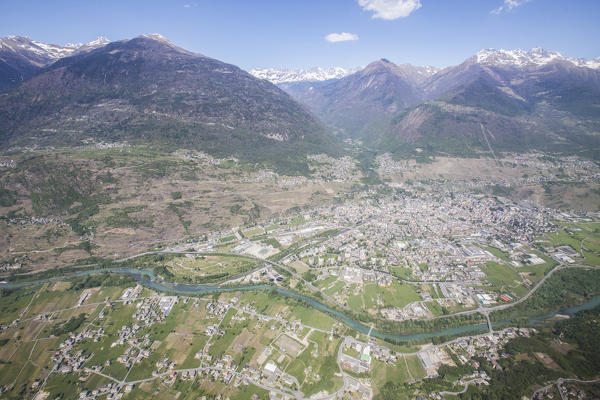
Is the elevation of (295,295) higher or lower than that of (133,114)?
lower

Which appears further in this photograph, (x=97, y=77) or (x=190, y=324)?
(x=97, y=77)

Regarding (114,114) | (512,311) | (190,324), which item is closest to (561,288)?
(512,311)

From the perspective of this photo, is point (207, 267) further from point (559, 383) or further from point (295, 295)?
point (559, 383)

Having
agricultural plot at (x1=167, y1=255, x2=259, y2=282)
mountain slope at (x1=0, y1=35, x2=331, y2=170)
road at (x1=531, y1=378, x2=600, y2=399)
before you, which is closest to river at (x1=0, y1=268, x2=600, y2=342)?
agricultural plot at (x1=167, y1=255, x2=259, y2=282)

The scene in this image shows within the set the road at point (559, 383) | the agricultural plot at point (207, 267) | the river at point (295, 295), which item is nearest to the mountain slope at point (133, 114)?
the agricultural plot at point (207, 267)

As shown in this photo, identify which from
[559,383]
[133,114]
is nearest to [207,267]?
[559,383]

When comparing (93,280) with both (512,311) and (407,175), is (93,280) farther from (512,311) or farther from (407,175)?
(407,175)

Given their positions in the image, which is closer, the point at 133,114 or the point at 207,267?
the point at 207,267

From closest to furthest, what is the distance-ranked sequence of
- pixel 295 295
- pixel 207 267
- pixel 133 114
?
pixel 295 295 → pixel 207 267 → pixel 133 114

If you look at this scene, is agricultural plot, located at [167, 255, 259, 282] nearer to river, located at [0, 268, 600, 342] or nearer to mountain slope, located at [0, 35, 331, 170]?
river, located at [0, 268, 600, 342]
